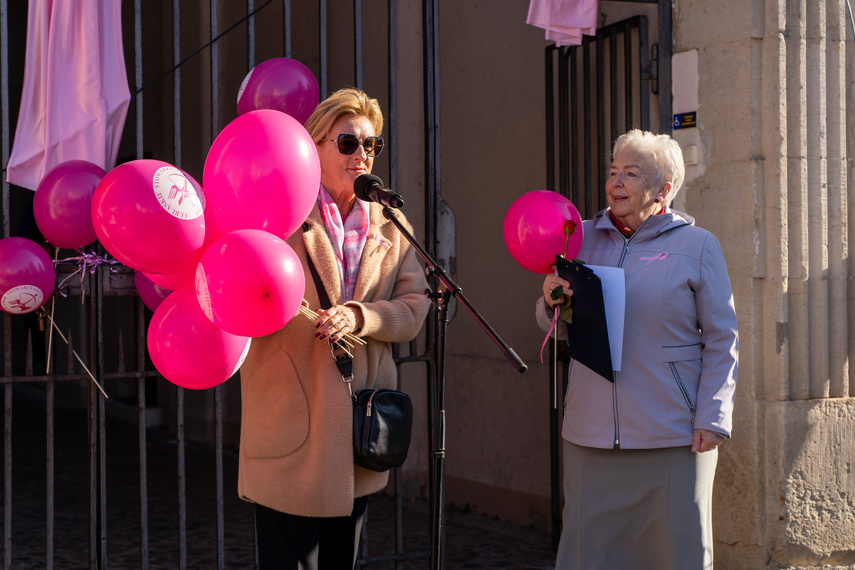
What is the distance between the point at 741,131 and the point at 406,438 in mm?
2443

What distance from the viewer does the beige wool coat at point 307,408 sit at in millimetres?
2850

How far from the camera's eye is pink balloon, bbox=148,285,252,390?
2.49 metres

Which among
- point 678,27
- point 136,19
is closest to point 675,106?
point 678,27

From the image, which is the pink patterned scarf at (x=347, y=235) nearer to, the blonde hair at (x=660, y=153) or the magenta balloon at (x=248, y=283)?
the magenta balloon at (x=248, y=283)

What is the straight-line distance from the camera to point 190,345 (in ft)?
8.16

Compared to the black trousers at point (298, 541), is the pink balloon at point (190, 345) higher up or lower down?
higher up

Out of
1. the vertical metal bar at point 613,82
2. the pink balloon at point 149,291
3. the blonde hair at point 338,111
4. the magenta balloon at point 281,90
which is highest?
the vertical metal bar at point 613,82

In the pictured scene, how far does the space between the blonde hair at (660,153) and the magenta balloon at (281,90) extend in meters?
1.29

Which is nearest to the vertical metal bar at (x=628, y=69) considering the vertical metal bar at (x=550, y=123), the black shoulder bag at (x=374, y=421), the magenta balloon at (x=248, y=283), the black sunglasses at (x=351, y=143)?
the vertical metal bar at (x=550, y=123)

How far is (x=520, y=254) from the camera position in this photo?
3.31 metres

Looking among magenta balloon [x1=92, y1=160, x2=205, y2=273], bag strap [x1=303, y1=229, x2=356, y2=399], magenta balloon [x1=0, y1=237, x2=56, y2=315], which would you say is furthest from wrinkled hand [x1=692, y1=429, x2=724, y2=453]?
magenta balloon [x1=0, y1=237, x2=56, y2=315]

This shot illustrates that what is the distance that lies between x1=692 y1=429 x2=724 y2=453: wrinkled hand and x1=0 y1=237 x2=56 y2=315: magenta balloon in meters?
2.50

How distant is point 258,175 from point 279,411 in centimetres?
81

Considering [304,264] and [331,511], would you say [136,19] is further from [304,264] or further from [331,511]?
[331,511]
